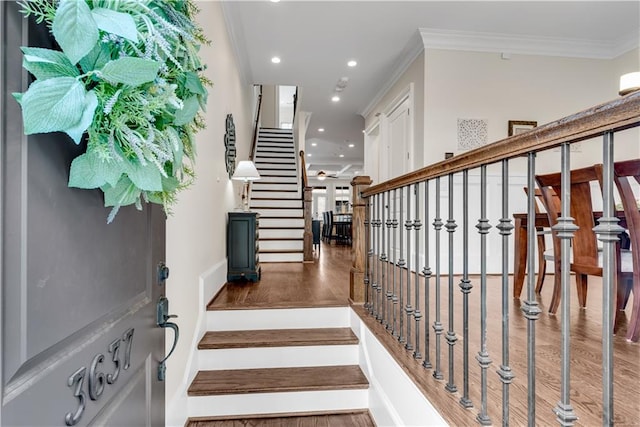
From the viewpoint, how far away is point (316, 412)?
6.90 feet

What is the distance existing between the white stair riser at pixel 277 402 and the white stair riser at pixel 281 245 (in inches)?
126

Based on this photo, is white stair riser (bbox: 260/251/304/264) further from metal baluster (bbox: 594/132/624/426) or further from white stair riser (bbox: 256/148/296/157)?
metal baluster (bbox: 594/132/624/426)

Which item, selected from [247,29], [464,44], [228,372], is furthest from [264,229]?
[464,44]

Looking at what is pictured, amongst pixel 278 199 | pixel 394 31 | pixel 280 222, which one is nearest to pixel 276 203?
pixel 278 199

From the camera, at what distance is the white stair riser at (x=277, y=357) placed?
7.42 ft

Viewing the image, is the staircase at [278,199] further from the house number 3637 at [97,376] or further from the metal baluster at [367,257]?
the house number 3637 at [97,376]

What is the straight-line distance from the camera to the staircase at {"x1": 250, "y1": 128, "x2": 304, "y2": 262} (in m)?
5.20

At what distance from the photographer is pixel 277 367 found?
7.52 ft

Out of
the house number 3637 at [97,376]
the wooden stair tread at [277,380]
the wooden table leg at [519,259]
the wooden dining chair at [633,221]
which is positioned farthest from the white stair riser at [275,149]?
the house number 3637 at [97,376]

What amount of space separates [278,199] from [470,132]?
3.49 meters

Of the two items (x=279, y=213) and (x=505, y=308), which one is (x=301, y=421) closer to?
(x=505, y=308)

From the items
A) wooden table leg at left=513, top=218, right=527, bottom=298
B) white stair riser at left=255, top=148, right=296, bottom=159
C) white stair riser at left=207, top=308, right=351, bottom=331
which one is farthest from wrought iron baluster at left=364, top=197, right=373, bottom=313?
white stair riser at left=255, top=148, right=296, bottom=159


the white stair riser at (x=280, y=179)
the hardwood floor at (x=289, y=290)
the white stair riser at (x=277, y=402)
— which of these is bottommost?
the white stair riser at (x=277, y=402)

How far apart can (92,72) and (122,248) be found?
417 mm
